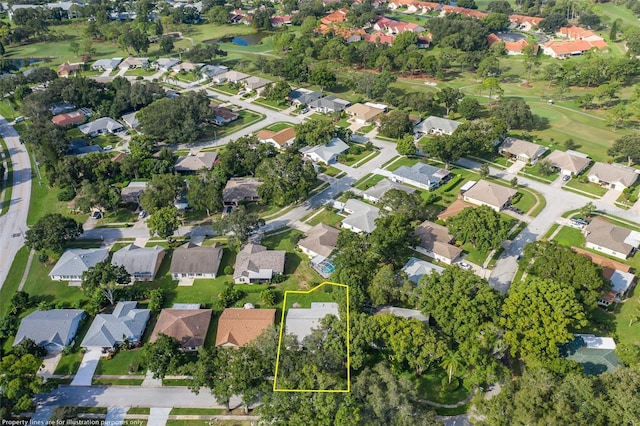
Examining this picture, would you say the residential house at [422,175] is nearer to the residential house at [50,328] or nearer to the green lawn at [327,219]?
the green lawn at [327,219]

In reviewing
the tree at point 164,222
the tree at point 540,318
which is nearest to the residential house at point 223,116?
the tree at point 164,222

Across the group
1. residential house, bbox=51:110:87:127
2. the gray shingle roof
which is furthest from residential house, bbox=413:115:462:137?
residential house, bbox=51:110:87:127

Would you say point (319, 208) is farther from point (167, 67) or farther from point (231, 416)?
point (167, 67)

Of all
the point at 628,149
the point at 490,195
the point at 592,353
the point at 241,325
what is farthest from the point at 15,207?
the point at 628,149

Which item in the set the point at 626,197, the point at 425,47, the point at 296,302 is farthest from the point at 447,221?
the point at 425,47

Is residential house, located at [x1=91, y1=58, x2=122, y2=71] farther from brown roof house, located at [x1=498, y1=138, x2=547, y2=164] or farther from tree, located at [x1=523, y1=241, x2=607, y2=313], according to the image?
tree, located at [x1=523, y1=241, x2=607, y2=313]

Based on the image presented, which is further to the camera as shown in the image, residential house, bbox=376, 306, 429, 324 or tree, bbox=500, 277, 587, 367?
residential house, bbox=376, 306, 429, 324
